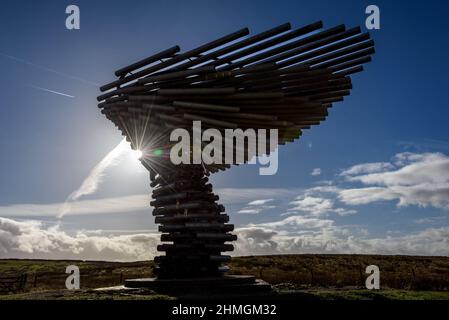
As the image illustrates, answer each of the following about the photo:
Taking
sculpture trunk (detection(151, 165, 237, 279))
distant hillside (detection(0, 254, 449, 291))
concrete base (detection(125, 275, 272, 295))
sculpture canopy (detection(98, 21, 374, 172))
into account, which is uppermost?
sculpture canopy (detection(98, 21, 374, 172))

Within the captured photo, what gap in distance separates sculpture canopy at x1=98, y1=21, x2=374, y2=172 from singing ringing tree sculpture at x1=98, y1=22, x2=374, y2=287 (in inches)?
0.9

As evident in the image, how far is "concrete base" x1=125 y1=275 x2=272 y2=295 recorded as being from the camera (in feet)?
31.7

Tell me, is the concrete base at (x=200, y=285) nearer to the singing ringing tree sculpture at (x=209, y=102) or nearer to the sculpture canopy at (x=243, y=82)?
the singing ringing tree sculpture at (x=209, y=102)

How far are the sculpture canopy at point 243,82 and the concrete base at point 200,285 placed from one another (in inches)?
129

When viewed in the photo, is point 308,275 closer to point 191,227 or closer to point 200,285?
point 191,227

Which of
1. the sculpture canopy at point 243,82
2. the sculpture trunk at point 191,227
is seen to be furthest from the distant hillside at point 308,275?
the sculpture canopy at point 243,82

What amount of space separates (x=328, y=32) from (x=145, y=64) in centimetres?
447

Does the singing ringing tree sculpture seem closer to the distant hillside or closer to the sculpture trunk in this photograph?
the sculpture trunk

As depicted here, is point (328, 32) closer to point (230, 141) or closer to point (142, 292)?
point (230, 141)

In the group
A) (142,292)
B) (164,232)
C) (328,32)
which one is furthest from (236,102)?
(142,292)

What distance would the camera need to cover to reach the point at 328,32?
938 centimetres

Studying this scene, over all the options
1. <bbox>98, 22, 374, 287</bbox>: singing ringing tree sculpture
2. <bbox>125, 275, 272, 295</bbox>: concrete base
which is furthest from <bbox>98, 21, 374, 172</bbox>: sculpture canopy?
<bbox>125, 275, 272, 295</bbox>: concrete base

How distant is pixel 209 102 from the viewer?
10031 millimetres

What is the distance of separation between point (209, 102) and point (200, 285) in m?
4.06
